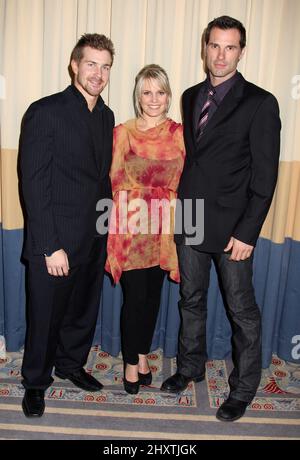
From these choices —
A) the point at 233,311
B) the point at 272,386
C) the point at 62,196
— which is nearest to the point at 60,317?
the point at 62,196

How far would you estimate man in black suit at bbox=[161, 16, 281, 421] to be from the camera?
1955mm

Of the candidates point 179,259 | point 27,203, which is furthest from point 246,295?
point 27,203

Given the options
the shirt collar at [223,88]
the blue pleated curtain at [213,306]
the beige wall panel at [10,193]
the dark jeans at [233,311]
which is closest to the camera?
the shirt collar at [223,88]

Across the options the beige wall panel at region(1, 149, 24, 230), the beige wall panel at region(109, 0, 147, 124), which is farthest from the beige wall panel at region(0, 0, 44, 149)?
the beige wall panel at region(109, 0, 147, 124)

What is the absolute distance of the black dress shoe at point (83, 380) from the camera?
240 cm

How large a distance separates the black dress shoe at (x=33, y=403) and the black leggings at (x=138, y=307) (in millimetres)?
433

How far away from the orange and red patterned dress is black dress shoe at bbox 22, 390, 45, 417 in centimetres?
65

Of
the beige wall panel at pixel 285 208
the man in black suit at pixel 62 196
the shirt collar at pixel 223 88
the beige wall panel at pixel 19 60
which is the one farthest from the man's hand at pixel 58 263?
the beige wall panel at pixel 285 208

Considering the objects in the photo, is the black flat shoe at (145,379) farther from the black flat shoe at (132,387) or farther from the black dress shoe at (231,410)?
the black dress shoe at (231,410)

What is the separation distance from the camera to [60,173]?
2.00 meters

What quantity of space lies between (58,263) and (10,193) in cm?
68

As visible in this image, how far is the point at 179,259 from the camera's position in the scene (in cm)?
229

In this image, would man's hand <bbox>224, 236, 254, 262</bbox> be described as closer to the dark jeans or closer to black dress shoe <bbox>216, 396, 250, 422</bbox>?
the dark jeans

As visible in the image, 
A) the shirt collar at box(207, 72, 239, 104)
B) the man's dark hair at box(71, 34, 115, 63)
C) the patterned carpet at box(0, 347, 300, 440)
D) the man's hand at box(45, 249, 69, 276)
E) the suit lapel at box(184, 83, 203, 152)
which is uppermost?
the man's dark hair at box(71, 34, 115, 63)
